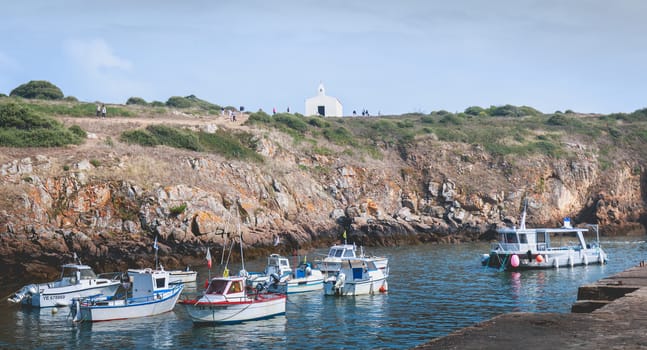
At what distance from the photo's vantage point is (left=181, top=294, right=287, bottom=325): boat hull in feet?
108

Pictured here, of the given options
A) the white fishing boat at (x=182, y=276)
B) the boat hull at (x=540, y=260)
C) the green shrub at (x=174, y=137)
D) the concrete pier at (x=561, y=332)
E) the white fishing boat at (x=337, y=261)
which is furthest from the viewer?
the green shrub at (x=174, y=137)

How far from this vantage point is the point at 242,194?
69625mm

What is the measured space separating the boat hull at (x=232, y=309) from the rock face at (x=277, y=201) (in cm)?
2254

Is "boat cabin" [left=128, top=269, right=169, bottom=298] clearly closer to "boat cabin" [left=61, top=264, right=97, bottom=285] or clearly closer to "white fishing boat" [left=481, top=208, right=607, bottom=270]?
"boat cabin" [left=61, top=264, right=97, bottom=285]

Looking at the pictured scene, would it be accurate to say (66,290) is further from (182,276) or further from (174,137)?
(174,137)

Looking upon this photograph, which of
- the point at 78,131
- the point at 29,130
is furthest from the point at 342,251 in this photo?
the point at 29,130

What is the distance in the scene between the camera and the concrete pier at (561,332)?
1398cm

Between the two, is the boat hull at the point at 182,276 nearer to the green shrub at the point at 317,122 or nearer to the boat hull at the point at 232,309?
the boat hull at the point at 232,309

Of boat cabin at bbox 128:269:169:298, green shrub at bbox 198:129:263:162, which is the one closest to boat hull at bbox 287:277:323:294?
boat cabin at bbox 128:269:169:298

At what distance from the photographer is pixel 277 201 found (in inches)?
2886

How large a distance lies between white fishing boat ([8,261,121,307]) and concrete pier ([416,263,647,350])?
3038 centimetres

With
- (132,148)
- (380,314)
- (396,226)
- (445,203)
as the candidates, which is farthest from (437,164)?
(380,314)

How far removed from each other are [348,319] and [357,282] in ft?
25.1

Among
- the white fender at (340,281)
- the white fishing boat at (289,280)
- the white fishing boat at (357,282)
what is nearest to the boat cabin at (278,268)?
the white fishing boat at (289,280)
